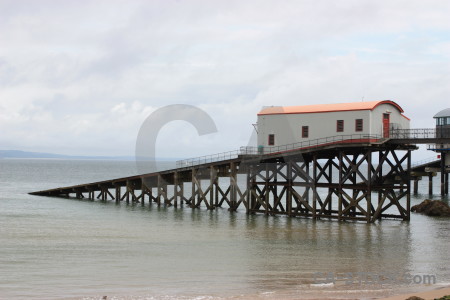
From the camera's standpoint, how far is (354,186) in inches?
1549

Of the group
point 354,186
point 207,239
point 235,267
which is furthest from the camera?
point 354,186

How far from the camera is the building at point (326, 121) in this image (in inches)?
1559

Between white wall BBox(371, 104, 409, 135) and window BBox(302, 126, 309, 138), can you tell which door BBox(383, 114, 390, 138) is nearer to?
white wall BBox(371, 104, 409, 135)

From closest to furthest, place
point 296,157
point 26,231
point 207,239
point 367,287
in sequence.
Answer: point 367,287, point 207,239, point 26,231, point 296,157

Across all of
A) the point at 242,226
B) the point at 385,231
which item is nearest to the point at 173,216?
the point at 242,226

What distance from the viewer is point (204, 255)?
2767cm

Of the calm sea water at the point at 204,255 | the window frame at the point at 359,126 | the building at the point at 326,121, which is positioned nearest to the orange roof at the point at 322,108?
the building at the point at 326,121

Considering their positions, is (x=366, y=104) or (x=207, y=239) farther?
(x=366, y=104)

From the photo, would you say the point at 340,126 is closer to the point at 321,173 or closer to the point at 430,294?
the point at 321,173

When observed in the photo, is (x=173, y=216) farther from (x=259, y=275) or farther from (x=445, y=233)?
(x=259, y=275)

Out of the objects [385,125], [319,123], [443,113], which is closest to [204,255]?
[319,123]

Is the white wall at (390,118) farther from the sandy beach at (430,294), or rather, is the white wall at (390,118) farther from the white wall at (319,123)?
the sandy beach at (430,294)

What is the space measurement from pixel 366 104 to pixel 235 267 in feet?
63.0

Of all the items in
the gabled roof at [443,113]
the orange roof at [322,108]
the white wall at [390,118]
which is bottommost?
the white wall at [390,118]
